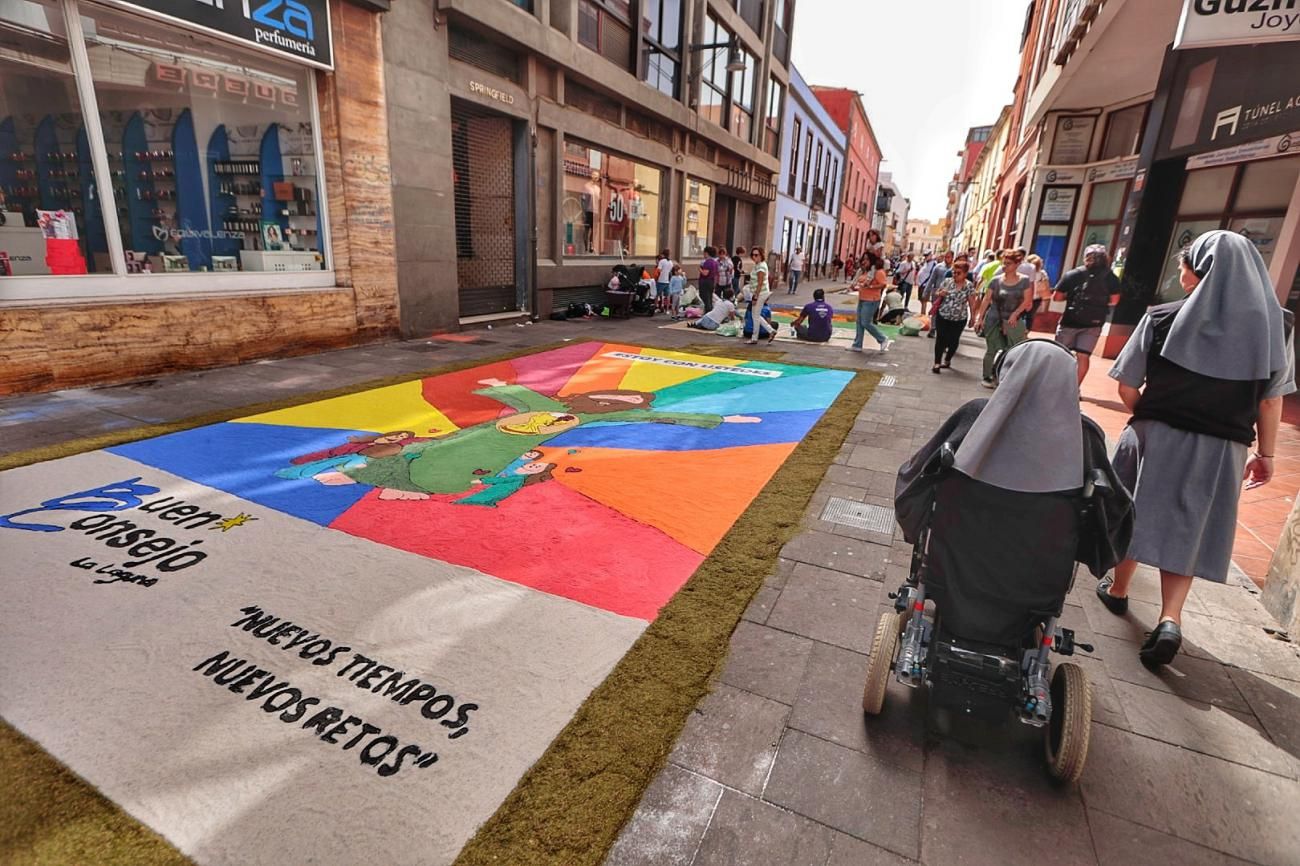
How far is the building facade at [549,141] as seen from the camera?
1060 cm

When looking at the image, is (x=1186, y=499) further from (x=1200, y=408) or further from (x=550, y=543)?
(x=550, y=543)

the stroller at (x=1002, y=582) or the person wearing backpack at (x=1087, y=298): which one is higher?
the person wearing backpack at (x=1087, y=298)

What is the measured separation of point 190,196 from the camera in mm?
8227

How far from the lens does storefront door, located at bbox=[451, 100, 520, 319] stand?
12.7 meters

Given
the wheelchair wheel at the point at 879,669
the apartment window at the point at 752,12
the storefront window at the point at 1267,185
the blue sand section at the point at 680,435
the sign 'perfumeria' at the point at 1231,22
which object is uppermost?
the apartment window at the point at 752,12

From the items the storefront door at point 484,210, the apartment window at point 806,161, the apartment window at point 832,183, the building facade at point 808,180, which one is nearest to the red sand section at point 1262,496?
the storefront door at point 484,210

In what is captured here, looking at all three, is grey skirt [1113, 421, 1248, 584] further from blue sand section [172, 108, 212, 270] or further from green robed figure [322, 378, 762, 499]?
blue sand section [172, 108, 212, 270]

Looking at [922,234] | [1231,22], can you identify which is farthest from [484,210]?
[922,234]

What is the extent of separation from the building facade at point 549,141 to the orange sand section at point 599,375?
3725 mm

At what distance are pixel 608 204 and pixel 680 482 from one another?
13669 mm

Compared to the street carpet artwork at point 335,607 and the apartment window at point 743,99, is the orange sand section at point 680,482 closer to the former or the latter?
the street carpet artwork at point 335,607

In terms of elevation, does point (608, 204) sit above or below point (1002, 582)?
above

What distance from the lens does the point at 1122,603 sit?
3.38 meters

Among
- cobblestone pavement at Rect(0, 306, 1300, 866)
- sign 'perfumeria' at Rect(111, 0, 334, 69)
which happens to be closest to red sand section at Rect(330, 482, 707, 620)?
cobblestone pavement at Rect(0, 306, 1300, 866)
